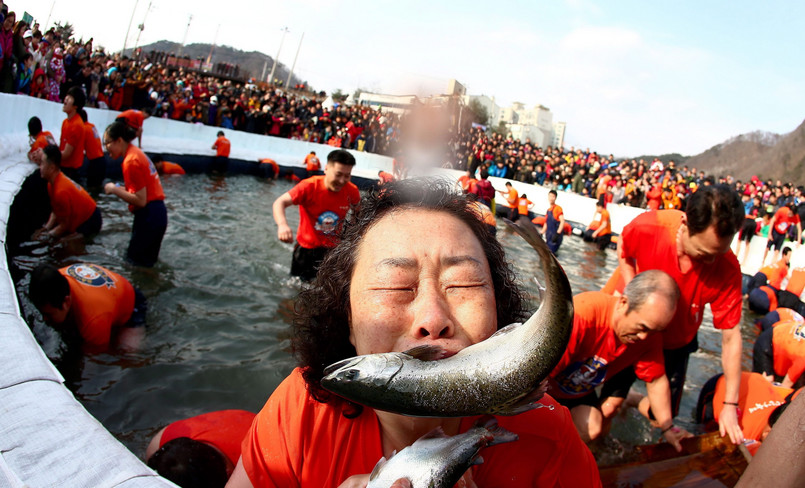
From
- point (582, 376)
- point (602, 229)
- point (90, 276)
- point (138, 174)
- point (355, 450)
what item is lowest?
point (90, 276)

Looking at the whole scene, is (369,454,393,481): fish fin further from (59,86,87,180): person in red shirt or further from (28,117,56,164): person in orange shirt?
(59,86,87,180): person in red shirt

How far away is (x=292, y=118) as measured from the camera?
24.2 metres

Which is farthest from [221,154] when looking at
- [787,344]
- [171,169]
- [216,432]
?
[787,344]

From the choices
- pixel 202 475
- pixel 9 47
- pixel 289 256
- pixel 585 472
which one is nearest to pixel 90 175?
pixel 9 47

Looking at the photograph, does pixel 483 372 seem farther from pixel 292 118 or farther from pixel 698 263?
pixel 292 118

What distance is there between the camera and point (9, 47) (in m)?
8.90

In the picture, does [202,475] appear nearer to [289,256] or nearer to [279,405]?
[279,405]

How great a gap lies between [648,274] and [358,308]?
253cm

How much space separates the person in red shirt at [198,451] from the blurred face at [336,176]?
142 inches

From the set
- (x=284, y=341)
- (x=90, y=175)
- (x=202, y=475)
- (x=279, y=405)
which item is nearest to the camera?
(x=279, y=405)

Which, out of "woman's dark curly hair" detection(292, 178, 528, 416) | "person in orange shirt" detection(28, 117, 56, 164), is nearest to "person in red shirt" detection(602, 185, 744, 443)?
"woman's dark curly hair" detection(292, 178, 528, 416)

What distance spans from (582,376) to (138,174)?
5.50 meters

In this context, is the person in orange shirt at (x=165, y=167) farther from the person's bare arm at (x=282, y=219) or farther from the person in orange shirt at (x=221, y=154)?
the person's bare arm at (x=282, y=219)

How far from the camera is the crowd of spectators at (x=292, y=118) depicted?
11943 mm
